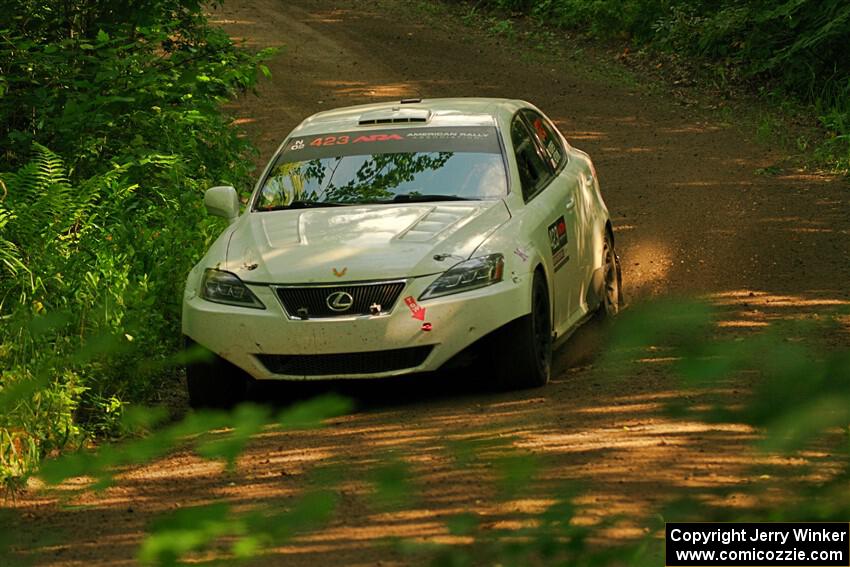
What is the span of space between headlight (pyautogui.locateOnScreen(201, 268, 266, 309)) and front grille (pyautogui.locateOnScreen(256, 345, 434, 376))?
31 centimetres

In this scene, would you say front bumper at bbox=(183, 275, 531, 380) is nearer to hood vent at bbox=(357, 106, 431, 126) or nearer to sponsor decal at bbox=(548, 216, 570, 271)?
sponsor decal at bbox=(548, 216, 570, 271)

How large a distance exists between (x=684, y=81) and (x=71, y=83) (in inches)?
499

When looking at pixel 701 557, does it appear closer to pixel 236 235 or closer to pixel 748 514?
pixel 748 514

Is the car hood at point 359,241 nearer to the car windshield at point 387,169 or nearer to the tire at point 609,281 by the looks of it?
the car windshield at point 387,169

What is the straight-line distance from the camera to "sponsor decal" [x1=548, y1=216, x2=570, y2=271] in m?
8.42

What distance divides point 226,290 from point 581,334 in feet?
7.89

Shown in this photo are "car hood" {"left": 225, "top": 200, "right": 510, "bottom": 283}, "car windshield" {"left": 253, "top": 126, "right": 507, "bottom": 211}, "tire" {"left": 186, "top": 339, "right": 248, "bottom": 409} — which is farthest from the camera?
"car windshield" {"left": 253, "top": 126, "right": 507, "bottom": 211}

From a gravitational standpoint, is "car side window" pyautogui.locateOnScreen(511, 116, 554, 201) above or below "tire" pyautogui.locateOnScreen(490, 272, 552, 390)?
above

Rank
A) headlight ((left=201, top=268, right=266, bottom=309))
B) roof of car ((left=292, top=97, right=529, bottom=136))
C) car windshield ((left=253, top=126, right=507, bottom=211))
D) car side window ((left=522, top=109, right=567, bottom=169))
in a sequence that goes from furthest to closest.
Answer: car side window ((left=522, top=109, right=567, bottom=169)) < roof of car ((left=292, top=97, right=529, bottom=136)) < car windshield ((left=253, top=126, right=507, bottom=211)) < headlight ((left=201, top=268, right=266, bottom=309))

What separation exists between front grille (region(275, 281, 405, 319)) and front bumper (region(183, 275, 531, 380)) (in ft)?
0.15

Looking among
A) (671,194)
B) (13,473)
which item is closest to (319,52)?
(671,194)

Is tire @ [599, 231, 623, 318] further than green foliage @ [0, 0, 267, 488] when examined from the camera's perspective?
Yes

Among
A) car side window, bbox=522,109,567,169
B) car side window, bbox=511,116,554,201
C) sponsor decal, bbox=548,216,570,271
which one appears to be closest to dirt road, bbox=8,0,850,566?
sponsor decal, bbox=548,216,570,271

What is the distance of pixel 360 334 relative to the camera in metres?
7.44
